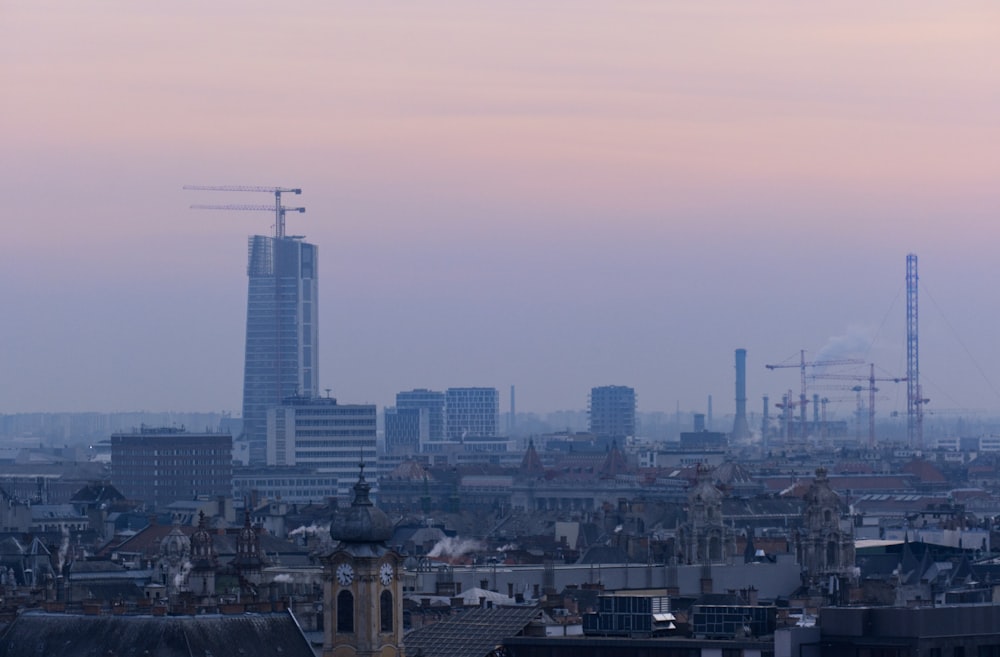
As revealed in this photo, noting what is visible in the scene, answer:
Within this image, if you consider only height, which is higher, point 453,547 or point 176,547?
point 176,547

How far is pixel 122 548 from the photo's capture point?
163250mm

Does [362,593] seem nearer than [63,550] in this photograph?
Yes

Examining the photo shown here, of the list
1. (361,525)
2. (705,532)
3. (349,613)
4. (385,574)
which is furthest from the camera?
(705,532)

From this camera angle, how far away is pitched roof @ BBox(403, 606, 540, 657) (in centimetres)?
8169

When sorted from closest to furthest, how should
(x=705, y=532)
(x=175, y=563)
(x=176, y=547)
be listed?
(x=175, y=563) < (x=176, y=547) < (x=705, y=532)

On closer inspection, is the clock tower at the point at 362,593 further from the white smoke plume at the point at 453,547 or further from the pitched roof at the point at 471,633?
the white smoke plume at the point at 453,547

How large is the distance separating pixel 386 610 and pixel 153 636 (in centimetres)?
651

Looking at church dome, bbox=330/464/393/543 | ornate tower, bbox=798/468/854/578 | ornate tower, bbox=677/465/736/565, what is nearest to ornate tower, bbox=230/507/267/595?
ornate tower, bbox=798/468/854/578

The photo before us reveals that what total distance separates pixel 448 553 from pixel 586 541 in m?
19.3

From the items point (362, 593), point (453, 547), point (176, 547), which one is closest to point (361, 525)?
point (362, 593)

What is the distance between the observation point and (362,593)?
81.6 metres

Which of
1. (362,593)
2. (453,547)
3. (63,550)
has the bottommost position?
(453,547)

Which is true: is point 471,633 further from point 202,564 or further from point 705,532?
point 705,532

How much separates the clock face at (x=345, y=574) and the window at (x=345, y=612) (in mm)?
283
